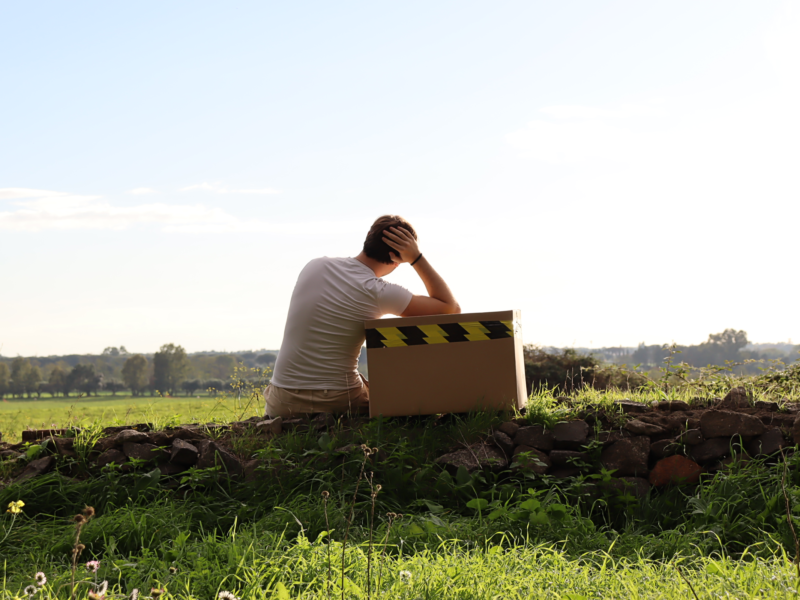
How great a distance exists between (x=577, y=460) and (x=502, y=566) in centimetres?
176

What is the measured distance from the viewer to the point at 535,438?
4.55 metres

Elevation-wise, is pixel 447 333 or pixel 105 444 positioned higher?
pixel 447 333

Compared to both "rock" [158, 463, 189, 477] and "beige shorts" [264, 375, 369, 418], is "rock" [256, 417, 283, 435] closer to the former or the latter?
"beige shorts" [264, 375, 369, 418]

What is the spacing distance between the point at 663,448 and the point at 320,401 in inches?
102

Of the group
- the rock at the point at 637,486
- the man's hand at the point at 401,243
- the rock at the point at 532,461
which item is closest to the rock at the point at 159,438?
the man's hand at the point at 401,243

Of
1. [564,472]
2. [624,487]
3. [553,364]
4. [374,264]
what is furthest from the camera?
[553,364]

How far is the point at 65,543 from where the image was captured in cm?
344

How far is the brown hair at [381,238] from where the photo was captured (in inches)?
193

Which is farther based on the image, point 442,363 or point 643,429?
point 442,363

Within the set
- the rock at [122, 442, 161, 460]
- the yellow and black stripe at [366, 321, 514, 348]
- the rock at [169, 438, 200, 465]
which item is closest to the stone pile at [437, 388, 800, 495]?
the yellow and black stripe at [366, 321, 514, 348]

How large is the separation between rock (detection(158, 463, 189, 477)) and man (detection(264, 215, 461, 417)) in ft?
3.03

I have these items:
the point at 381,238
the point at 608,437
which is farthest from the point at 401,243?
the point at 608,437

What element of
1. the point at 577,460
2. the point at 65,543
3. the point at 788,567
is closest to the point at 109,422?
the point at 65,543

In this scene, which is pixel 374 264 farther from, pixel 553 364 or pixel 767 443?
pixel 553 364
